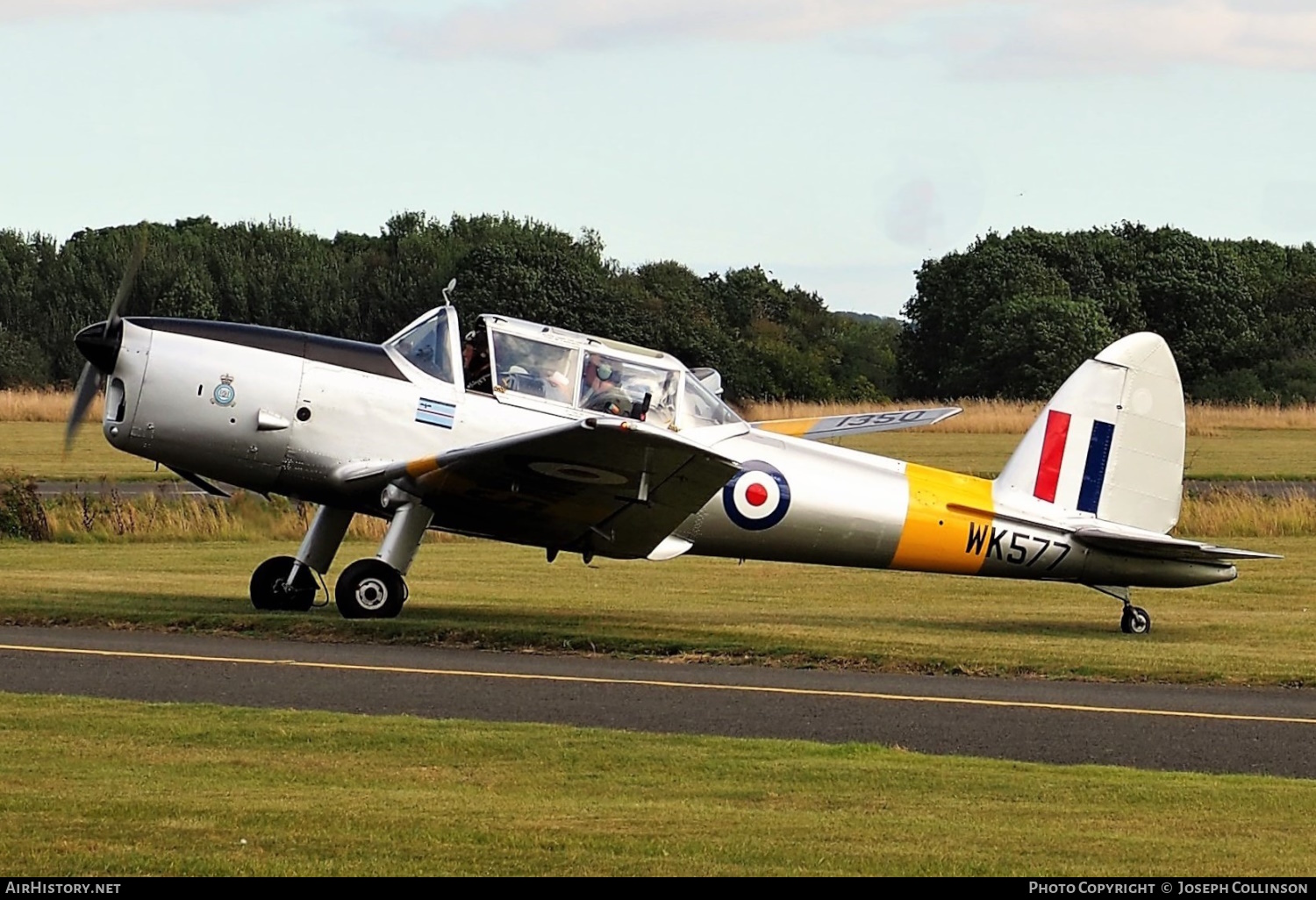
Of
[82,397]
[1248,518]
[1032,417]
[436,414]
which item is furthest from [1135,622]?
[1032,417]

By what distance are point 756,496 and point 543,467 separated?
87.6 inches

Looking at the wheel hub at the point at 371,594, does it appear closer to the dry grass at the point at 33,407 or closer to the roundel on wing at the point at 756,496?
the roundel on wing at the point at 756,496

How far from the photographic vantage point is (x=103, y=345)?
1435 centimetres

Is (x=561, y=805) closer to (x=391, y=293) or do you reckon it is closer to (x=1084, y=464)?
(x=1084, y=464)

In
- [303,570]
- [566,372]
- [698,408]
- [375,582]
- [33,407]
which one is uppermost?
[566,372]

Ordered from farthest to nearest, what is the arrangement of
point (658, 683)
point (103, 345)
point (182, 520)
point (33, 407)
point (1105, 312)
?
point (1105, 312) < point (33, 407) < point (182, 520) < point (103, 345) < point (658, 683)

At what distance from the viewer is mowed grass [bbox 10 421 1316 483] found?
129 feet

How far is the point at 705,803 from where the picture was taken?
7789 mm

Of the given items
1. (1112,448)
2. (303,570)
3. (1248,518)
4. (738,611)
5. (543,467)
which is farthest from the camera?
(1248,518)

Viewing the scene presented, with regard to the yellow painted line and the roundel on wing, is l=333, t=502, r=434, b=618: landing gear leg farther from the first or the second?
the roundel on wing

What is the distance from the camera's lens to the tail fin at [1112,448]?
53.2ft

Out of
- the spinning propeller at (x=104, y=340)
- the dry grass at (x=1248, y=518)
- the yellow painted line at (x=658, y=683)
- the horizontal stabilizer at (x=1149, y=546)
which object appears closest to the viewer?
the yellow painted line at (x=658, y=683)

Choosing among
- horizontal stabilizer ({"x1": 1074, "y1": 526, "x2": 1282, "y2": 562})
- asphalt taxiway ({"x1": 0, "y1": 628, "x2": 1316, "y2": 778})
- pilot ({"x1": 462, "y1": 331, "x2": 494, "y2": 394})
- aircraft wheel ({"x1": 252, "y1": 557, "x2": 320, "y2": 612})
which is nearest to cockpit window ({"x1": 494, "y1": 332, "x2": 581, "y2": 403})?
pilot ({"x1": 462, "y1": 331, "x2": 494, "y2": 394})

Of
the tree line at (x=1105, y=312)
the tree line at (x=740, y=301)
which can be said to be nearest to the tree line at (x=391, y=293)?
the tree line at (x=740, y=301)
